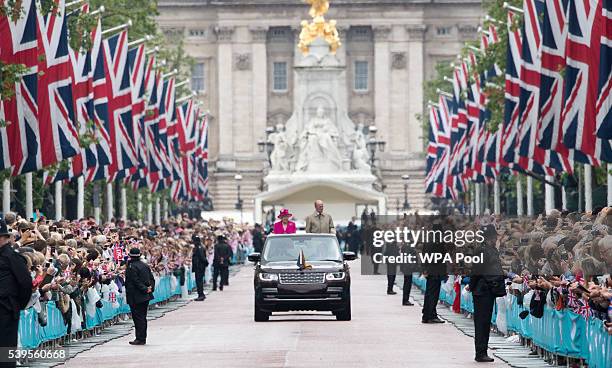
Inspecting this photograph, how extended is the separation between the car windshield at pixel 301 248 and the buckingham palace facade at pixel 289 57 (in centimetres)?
12567

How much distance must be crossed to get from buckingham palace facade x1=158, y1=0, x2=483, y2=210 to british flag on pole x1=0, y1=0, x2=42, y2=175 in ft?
405

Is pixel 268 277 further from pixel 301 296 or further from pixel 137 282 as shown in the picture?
pixel 137 282

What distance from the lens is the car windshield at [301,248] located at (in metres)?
37.7

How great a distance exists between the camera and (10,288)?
70.1ft

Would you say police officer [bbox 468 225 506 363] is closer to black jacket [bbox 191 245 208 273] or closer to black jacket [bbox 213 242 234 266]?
black jacket [bbox 191 245 208 273]

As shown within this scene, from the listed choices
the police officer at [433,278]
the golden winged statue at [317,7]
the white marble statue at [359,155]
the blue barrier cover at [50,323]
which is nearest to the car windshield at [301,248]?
the police officer at [433,278]

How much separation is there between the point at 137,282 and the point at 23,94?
379 inches

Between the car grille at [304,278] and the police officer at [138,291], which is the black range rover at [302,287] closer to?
the car grille at [304,278]

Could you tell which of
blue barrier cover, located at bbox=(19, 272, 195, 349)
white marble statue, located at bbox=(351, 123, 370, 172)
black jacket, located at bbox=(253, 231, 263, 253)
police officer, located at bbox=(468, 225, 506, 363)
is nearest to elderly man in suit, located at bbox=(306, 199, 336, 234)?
blue barrier cover, located at bbox=(19, 272, 195, 349)

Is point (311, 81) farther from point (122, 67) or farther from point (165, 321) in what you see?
point (165, 321)

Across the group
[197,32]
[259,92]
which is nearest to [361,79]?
[259,92]

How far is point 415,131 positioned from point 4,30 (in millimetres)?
127306

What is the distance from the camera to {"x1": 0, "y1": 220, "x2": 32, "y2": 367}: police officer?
69.8 feet

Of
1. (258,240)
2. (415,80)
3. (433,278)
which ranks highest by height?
(415,80)
